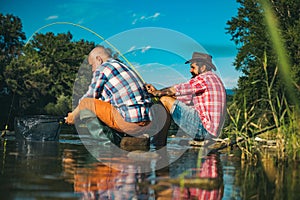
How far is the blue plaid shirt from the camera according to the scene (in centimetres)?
554

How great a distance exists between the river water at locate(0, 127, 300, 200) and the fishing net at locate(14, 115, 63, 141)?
102 inches

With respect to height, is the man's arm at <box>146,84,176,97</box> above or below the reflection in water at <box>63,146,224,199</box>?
above

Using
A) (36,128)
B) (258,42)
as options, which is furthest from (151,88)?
(258,42)

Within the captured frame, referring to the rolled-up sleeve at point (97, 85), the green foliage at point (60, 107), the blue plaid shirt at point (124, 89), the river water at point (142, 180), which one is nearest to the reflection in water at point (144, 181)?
the river water at point (142, 180)

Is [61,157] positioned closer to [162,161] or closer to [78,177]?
[162,161]

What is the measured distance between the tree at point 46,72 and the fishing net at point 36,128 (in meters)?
19.5

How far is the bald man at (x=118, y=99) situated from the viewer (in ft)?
18.2

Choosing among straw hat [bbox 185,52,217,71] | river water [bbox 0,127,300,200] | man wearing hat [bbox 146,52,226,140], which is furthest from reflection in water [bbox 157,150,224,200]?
straw hat [bbox 185,52,217,71]

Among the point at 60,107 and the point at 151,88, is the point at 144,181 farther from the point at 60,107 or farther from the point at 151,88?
the point at 60,107

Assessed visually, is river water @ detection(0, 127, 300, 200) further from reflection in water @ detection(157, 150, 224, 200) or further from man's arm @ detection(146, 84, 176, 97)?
man's arm @ detection(146, 84, 176, 97)

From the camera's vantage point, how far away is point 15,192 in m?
2.56

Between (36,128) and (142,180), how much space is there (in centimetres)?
427

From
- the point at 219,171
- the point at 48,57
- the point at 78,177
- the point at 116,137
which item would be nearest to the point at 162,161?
the point at 219,171

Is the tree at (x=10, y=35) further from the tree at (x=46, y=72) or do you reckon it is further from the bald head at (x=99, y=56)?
the bald head at (x=99, y=56)
